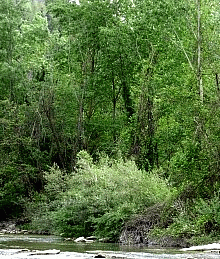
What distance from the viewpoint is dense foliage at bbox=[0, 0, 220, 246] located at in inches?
1111

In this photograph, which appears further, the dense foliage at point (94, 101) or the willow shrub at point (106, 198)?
the dense foliage at point (94, 101)

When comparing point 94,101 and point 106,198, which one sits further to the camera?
point 94,101

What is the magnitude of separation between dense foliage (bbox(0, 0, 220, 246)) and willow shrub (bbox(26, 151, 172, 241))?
2.5 inches

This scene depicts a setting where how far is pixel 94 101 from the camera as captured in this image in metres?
49.8

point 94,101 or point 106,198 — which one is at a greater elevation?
point 94,101

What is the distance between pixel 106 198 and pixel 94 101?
23439 millimetres

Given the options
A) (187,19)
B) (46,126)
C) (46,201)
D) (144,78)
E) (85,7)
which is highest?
(85,7)

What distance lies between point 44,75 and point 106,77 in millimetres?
5141

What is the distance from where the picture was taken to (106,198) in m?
27.0

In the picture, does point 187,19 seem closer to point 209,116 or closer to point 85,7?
point 209,116

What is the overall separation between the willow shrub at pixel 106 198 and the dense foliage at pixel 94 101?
0.06m

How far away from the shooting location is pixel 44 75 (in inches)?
1924

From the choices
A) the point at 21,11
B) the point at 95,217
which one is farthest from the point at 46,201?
the point at 21,11

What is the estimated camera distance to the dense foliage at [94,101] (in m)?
28.2
